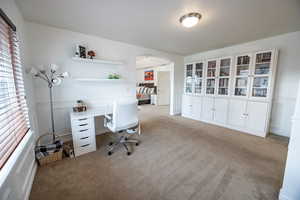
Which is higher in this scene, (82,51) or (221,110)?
(82,51)

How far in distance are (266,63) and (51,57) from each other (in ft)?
15.0

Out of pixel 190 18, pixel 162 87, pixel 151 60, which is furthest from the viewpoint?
pixel 162 87

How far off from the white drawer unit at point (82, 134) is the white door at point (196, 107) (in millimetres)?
3217

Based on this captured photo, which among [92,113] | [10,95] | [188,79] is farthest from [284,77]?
[10,95]

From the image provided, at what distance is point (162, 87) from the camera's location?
694cm

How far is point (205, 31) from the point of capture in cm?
249

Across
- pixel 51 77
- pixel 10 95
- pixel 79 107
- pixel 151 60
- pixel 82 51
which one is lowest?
pixel 79 107

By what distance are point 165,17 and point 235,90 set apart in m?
2.66

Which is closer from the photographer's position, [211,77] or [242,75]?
[242,75]

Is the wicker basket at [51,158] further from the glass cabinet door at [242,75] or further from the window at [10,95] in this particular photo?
the glass cabinet door at [242,75]

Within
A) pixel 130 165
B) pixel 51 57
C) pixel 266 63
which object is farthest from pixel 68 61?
pixel 266 63

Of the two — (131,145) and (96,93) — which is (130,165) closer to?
(131,145)

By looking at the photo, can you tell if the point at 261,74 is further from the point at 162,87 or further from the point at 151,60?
the point at 162,87

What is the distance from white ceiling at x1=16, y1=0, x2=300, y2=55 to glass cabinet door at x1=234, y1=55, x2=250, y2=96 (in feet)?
1.64
